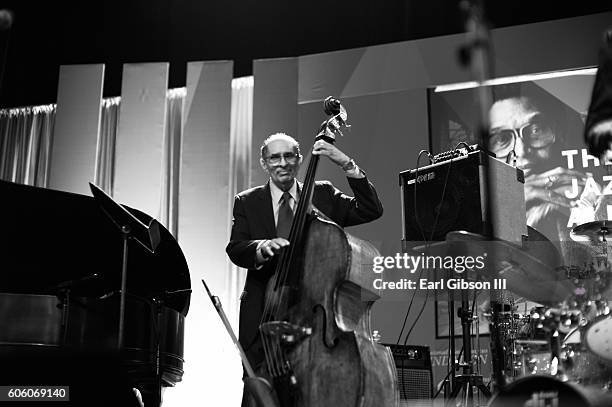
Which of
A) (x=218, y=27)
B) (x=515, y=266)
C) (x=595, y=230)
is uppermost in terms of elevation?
(x=218, y=27)

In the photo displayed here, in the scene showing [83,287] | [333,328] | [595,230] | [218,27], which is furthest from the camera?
[218,27]

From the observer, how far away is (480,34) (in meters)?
1.92

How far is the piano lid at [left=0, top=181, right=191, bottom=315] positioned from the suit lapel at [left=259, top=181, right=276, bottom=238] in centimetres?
60

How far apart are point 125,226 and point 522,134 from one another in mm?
3172

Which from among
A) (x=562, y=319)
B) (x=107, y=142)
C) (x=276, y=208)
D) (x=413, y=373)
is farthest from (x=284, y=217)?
(x=107, y=142)

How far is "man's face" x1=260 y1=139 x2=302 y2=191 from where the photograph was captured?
11.9ft

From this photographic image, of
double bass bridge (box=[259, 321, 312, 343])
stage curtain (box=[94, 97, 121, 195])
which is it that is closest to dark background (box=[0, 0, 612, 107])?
stage curtain (box=[94, 97, 121, 195])

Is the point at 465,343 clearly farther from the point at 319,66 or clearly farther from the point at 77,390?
the point at 319,66

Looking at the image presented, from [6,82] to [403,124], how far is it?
358cm

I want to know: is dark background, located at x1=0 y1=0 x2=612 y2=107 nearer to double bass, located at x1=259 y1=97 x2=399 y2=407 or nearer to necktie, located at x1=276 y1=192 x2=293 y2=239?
necktie, located at x1=276 y1=192 x2=293 y2=239

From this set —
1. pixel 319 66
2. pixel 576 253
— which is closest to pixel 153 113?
pixel 319 66

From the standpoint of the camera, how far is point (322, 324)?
9.74 ft

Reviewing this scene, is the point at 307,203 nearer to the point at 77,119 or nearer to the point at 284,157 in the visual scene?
the point at 284,157

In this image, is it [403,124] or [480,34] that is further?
[403,124]
